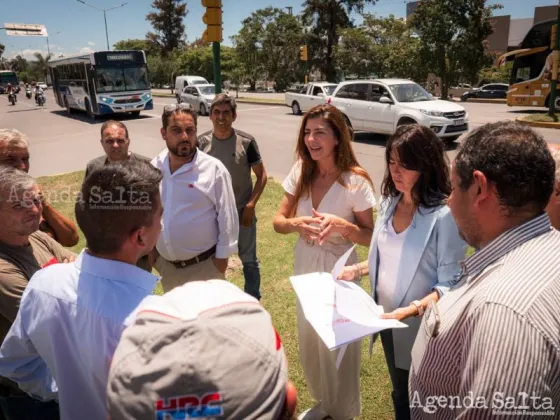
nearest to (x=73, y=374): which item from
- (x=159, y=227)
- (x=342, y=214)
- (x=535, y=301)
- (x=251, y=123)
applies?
(x=159, y=227)

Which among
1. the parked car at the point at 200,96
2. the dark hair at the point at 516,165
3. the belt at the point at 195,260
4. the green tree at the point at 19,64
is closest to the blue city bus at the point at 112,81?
the parked car at the point at 200,96

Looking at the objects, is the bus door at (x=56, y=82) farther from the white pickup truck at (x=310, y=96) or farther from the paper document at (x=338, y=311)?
the paper document at (x=338, y=311)

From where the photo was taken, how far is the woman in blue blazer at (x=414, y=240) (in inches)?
77.7

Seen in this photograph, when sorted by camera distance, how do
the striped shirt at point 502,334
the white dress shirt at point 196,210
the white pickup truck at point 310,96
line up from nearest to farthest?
the striped shirt at point 502,334
the white dress shirt at point 196,210
the white pickup truck at point 310,96

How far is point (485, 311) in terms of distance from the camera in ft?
3.51

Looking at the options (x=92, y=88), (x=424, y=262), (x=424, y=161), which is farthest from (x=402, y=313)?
(x=92, y=88)

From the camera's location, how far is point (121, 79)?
64.1ft

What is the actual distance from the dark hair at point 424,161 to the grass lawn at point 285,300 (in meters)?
1.59

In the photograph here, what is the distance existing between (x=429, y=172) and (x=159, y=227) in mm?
1352

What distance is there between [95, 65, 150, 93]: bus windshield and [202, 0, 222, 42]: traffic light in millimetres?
14792

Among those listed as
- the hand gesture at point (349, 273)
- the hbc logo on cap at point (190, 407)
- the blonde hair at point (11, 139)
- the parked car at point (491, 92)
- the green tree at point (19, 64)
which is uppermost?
the green tree at point (19, 64)

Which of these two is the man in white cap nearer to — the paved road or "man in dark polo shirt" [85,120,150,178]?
"man in dark polo shirt" [85,120,150,178]

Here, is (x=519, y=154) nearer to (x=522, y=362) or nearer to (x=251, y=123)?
(x=522, y=362)

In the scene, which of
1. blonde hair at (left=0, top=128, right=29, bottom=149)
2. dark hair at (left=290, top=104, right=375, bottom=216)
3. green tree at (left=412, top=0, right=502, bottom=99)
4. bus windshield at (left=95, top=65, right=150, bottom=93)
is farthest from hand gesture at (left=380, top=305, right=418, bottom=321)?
green tree at (left=412, top=0, right=502, bottom=99)
